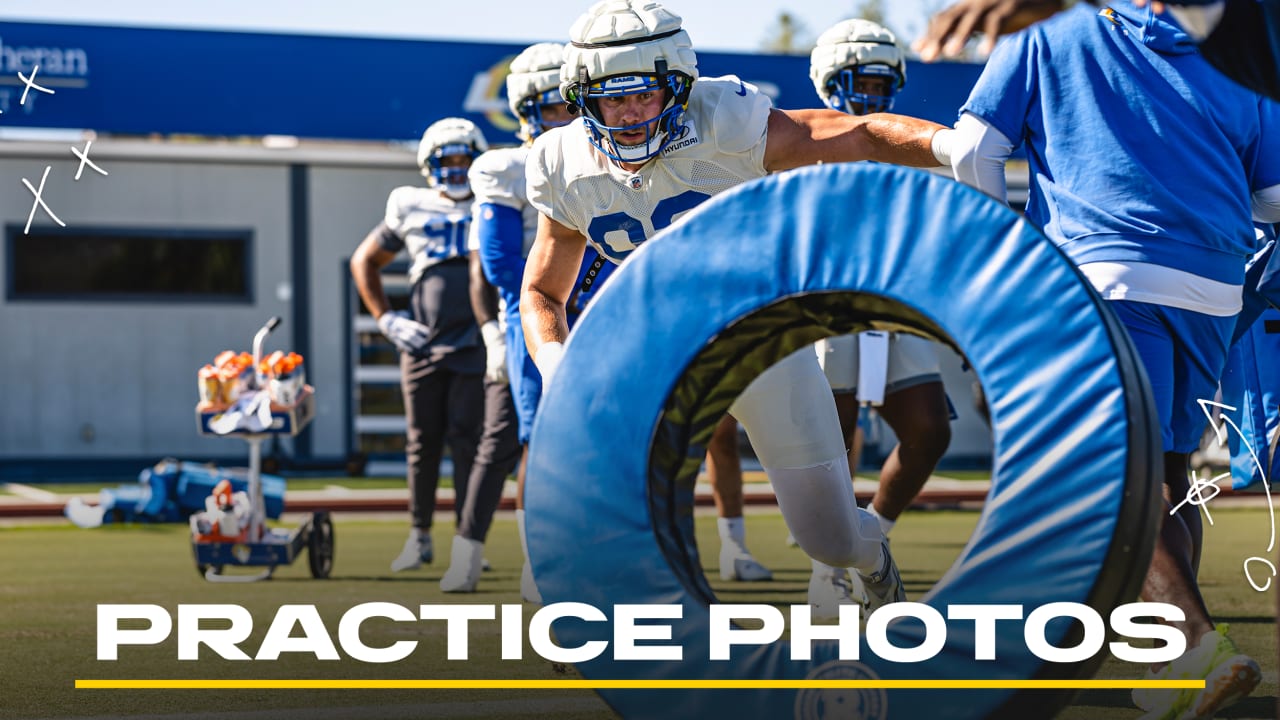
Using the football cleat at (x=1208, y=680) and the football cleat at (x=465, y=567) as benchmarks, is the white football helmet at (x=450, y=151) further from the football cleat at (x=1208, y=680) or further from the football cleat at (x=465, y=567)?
the football cleat at (x=1208, y=680)

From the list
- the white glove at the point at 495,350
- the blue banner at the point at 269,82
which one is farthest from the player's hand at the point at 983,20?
the blue banner at the point at 269,82

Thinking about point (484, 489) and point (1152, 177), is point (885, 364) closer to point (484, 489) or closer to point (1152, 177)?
point (484, 489)

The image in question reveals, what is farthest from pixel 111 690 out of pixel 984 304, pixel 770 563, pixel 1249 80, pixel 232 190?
pixel 232 190

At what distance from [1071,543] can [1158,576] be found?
3.14ft

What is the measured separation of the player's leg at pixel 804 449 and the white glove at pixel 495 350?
2.51 meters

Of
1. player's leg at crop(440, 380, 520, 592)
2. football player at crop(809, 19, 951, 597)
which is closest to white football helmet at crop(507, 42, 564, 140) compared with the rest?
football player at crop(809, 19, 951, 597)

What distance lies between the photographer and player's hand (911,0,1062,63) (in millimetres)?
2785

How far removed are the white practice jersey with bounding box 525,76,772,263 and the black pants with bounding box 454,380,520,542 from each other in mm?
2587

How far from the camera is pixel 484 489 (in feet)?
21.5

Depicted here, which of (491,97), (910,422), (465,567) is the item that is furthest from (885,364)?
(491,97)

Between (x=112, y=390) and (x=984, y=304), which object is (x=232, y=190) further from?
(x=984, y=304)

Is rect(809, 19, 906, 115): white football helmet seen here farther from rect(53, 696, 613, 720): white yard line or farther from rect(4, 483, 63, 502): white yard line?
rect(4, 483, 63, 502): white yard line

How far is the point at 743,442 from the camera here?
722 inches

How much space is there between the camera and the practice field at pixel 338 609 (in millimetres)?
3996
